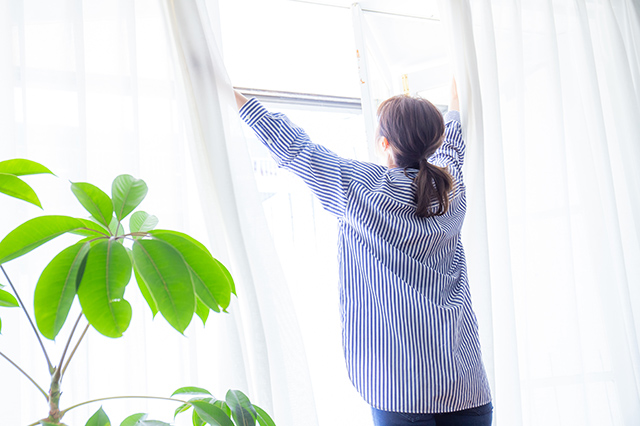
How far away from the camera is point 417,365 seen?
1100 mm

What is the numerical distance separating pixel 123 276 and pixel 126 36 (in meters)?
0.77

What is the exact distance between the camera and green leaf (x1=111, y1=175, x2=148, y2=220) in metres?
0.63

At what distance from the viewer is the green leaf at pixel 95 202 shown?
60 centimetres

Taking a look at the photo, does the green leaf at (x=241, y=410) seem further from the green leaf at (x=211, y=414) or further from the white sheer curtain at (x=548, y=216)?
the white sheer curtain at (x=548, y=216)

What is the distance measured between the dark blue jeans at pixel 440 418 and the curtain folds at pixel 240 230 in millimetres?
167

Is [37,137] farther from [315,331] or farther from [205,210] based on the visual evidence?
[315,331]

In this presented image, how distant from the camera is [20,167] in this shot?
2.15ft

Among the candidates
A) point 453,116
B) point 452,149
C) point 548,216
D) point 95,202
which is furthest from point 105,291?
point 548,216

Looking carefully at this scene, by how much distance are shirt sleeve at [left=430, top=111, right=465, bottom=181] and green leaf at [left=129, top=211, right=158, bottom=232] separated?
0.83m

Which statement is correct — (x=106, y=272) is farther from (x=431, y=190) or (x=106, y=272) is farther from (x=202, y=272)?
(x=431, y=190)

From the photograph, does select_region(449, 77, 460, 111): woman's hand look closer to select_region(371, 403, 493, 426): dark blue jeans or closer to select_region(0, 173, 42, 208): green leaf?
select_region(371, 403, 493, 426): dark blue jeans

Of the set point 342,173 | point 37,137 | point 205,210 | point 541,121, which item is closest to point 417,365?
point 342,173

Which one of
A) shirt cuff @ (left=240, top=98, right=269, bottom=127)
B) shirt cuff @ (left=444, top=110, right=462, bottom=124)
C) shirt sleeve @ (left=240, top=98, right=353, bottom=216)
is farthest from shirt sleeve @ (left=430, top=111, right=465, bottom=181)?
shirt cuff @ (left=240, top=98, right=269, bottom=127)

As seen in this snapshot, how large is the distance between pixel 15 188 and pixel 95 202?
0.12 meters
